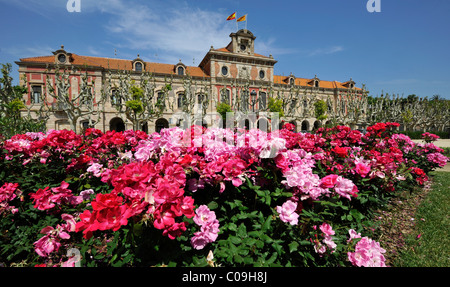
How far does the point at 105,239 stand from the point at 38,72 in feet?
95.0

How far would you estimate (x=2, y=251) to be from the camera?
2.11m

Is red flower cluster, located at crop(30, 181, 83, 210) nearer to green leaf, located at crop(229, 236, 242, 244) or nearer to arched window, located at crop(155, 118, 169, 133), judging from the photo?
green leaf, located at crop(229, 236, 242, 244)

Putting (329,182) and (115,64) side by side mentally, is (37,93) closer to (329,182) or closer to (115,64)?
(115,64)

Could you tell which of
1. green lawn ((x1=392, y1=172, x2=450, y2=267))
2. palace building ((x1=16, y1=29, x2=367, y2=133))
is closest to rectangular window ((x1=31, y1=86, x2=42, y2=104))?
palace building ((x1=16, y1=29, x2=367, y2=133))

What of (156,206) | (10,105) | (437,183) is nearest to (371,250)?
(156,206)

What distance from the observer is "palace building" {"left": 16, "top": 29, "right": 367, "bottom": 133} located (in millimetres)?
21953

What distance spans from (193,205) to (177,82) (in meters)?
27.5

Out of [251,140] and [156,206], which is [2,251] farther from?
[251,140]

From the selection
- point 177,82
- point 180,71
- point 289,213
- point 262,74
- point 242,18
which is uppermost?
point 242,18

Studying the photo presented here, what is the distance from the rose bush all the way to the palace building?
1713cm

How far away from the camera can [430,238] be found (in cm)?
308

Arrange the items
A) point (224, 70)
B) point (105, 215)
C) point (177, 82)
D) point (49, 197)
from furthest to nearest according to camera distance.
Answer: point (224, 70)
point (177, 82)
point (49, 197)
point (105, 215)

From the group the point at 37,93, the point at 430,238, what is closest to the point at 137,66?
the point at 37,93
